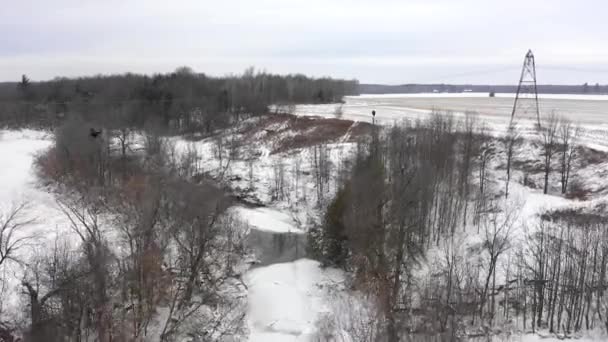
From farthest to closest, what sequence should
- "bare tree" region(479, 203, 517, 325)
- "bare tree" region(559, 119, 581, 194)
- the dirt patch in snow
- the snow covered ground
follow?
the dirt patch in snow, "bare tree" region(559, 119, 581, 194), the snow covered ground, "bare tree" region(479, 203, 517, 325)

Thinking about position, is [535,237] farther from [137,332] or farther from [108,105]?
[108,105]

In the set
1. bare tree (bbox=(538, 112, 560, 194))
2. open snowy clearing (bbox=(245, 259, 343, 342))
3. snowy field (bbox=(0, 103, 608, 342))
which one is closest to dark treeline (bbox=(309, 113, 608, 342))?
bare tree (bbox=(538, 112, 560, 194))

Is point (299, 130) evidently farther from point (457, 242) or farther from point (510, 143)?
point (457, 242)

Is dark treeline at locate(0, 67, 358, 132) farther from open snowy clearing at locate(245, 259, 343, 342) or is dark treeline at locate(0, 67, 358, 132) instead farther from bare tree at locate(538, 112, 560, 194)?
bare tree at locate(538, 112, 560, 194)

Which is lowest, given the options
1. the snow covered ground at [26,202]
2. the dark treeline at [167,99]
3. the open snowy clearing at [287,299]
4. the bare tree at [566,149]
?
the open snowy clearing at [287,299]

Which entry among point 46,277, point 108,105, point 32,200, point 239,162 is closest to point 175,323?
point 46,277

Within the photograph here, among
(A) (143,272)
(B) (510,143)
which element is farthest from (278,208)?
(B) (510,143)

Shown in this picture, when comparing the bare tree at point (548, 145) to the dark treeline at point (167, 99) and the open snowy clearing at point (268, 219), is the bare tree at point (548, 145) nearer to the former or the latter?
the open snowy clearing at point (268, 219)

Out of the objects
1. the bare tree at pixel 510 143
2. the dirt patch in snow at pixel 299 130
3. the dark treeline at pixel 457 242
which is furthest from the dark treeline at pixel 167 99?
the bare tree at pixel 510 143
